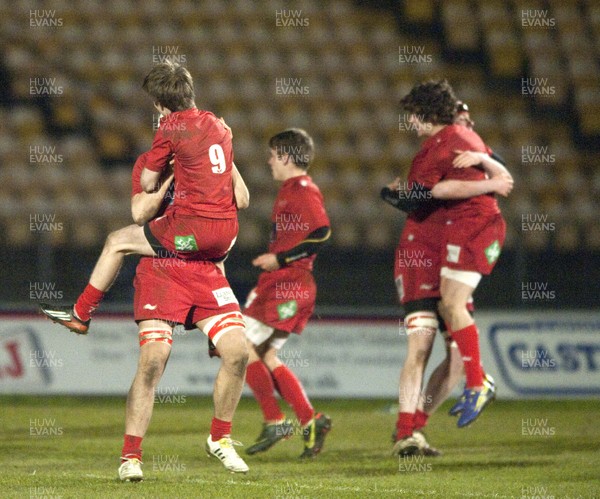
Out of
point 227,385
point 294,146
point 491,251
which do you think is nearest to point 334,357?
point 294,146

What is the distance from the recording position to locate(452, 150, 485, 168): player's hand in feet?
24.4

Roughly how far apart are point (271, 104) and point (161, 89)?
1069 cm

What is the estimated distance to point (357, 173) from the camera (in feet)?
51.4

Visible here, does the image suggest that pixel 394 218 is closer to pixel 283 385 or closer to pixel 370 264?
pixel 370 264

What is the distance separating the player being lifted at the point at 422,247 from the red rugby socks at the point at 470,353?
325 mm

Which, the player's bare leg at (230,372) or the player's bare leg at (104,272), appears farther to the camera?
the player's bare leg at (104,272)

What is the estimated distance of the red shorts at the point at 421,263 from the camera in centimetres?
773

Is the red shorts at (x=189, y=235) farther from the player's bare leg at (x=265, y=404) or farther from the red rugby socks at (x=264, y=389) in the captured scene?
the red rugby socks at (x=264, y=389)

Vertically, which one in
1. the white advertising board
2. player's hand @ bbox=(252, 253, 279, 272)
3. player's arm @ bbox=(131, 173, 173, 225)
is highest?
player's arm @ bbox=(131, 173, 173, 225)

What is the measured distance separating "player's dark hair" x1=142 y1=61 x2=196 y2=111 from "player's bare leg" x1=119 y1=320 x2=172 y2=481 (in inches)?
47.8

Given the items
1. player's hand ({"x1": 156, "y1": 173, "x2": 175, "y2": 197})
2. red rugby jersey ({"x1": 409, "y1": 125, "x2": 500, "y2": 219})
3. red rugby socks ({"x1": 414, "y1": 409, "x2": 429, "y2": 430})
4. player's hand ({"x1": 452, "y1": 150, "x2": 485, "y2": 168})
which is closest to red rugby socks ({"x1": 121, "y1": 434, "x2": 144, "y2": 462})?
player's hand ({"x1": 156, "y1": 173, "x2": 175, "y2": 197})

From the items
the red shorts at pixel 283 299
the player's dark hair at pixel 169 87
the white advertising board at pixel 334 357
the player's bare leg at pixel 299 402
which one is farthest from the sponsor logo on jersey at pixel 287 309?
the white advertising board at pixel 334 357

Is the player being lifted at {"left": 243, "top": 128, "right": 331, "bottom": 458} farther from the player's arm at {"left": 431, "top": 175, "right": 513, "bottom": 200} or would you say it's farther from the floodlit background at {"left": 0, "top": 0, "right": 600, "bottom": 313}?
the floodlit background at {"left": 0, "top": 0, "right": 600, "bottom": 313}

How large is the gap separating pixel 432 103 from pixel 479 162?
54 centimetres
